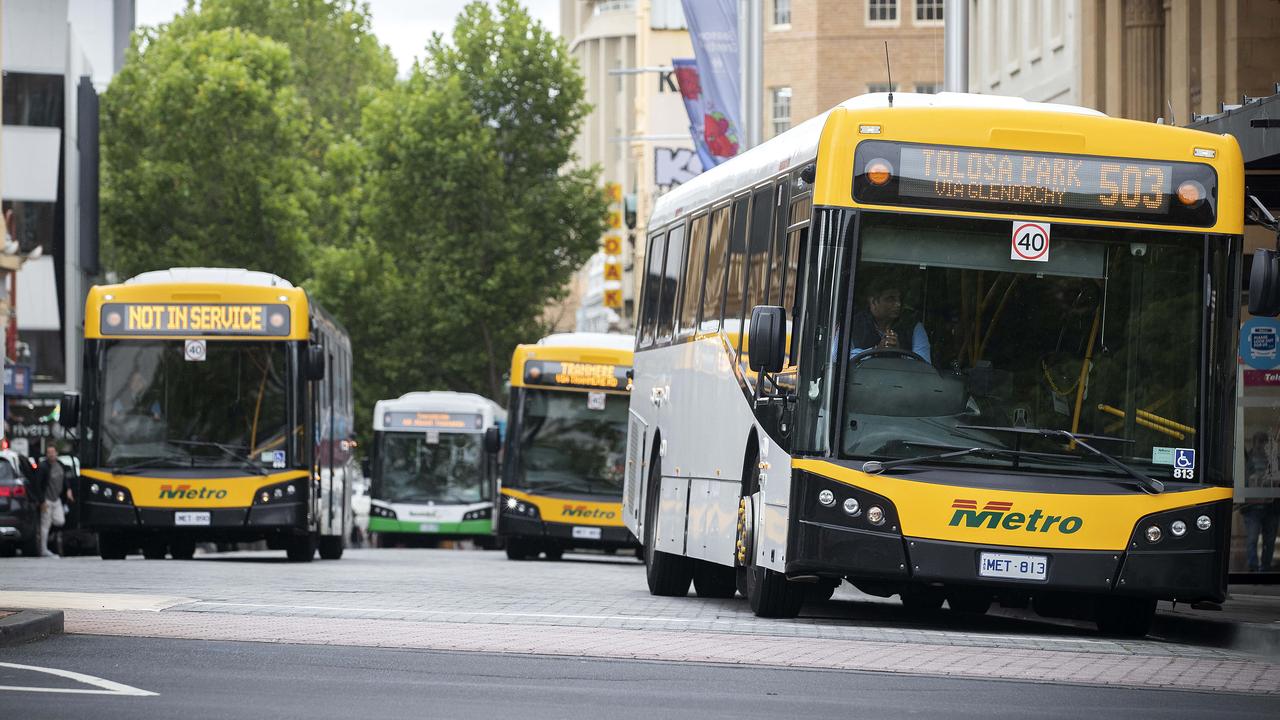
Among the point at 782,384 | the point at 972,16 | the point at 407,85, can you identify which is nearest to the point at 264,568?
the point at 782,384

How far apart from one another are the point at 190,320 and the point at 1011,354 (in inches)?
639

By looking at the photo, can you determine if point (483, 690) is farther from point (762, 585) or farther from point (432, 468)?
point (432, 468)

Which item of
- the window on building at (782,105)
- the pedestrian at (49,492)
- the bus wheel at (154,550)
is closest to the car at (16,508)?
the pedestrian at (49,492)

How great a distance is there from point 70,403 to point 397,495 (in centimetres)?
2340

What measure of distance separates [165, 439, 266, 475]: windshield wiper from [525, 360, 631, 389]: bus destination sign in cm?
892

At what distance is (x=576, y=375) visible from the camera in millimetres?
37188

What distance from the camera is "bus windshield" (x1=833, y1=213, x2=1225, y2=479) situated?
47.2ft

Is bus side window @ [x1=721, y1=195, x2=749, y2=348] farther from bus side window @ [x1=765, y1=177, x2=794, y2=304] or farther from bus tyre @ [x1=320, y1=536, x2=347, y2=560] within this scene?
bus tyre @ [x1=320, y1=536, x2=347, y2=560]

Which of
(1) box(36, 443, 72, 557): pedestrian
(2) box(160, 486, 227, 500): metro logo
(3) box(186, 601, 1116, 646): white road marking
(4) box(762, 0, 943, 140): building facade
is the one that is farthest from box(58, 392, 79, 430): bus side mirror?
(4) box(762, 0, 943, 140): building facade

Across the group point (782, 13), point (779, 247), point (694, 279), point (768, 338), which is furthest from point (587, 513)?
point (782, 13)

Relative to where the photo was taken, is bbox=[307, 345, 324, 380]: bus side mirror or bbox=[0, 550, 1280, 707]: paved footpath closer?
bbox=[0, 550, 1280, 707]: paved footpath

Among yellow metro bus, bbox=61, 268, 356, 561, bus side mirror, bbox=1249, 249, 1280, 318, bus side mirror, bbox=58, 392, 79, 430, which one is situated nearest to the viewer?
bus side mirror, bbox=1249, 249, 1280, 318

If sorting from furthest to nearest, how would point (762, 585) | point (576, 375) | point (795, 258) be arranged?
point (576, 375)
point (762, 585)
point (795, 258)

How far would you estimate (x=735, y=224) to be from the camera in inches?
695
